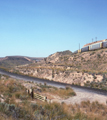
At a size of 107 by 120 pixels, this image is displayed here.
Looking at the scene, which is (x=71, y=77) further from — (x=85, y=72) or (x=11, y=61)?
(x=11, y=61)

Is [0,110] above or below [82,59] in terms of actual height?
below

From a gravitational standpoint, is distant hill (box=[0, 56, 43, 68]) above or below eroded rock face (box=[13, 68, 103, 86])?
above

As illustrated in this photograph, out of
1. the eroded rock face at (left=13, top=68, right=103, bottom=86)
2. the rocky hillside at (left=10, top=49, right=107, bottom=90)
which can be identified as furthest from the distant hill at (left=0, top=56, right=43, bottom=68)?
the eroded rock face at (left=13, top=68, right=103, bottom=86)

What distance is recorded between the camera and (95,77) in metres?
25.8

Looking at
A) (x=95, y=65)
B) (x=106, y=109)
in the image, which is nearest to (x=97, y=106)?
(x=106, y=109)

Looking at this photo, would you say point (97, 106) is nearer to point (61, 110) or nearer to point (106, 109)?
point (106, 109)

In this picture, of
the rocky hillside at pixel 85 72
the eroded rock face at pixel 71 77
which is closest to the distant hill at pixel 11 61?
the rocky hillside at pixel 85 72

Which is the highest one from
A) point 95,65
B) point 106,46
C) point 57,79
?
point 106,46

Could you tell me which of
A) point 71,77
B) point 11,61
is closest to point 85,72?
point 71,77

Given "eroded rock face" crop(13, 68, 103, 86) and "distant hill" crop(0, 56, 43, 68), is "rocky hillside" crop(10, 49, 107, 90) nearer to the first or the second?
"eroded rock face" crop(13, 68, 103, 86)

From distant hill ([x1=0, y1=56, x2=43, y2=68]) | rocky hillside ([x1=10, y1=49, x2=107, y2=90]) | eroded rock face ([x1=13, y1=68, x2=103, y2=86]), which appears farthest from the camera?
distant hill ([x1=0, y1=56, x2=43, y2=68])

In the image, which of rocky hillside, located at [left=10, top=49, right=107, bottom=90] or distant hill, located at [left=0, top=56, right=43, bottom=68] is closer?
rocky hillside, located at [left=10, top=49, right=107, bottom=90]

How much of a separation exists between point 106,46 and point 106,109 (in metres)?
37.3

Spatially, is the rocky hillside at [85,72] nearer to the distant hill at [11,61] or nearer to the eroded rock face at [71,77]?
the eroded rock face at [71,77]
